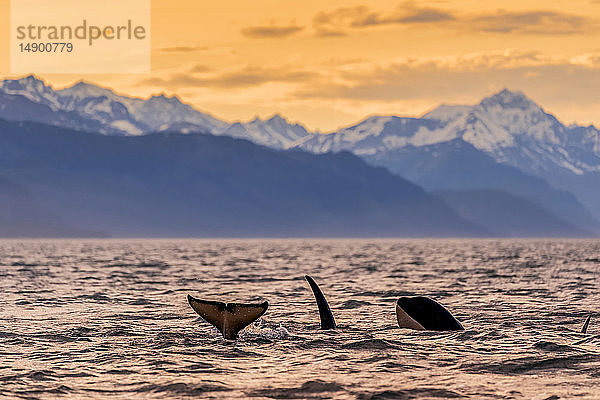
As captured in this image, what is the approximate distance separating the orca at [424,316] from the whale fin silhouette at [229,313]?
5.02 metres

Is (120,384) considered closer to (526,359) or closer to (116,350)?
(116,350)

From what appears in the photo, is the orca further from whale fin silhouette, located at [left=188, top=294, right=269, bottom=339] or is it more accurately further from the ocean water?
whale fin silhouette, located at [left=188, top=294, right=269, bottom=339]

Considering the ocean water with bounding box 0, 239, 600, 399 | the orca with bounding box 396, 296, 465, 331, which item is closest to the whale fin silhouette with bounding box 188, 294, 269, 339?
the ocean water with bounding box 0, 239, 600, 399

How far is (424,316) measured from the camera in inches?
917

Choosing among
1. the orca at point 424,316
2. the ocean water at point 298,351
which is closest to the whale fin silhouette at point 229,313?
the ocean water at point 298,351

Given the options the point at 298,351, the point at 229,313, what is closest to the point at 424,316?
the point at 298,351

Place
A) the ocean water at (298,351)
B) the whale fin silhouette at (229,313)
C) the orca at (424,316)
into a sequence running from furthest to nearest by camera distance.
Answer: the orca at (424,316), the whale fin silhouette at (229,313), the ocean water at (298,351)

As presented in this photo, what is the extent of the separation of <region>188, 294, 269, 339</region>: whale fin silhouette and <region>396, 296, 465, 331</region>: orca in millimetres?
5018

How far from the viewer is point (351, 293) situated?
36.8 meters

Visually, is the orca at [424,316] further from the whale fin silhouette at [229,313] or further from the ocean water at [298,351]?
the whale fin silhouette at [229,313]

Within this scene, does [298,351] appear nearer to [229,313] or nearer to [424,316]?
[229,313]

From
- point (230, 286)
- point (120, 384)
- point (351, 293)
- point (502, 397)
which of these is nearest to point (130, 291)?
point (230, 286)

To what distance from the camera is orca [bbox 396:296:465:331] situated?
75.6ft

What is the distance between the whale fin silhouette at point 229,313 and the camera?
20.1 m
